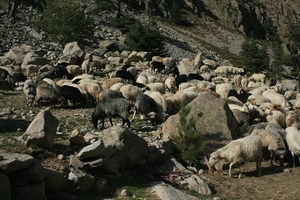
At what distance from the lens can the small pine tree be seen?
12125mm

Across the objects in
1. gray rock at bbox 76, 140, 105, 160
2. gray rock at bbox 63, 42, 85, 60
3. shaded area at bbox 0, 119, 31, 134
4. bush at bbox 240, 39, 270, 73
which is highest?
bush at bbox 240, 39, 270, 73

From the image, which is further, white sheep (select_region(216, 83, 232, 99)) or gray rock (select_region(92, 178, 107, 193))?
white sheep (select_region(216, 83, 232, 99))

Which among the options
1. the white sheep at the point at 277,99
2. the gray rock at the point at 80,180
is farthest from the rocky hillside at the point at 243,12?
the gray rock at the point at 80,180

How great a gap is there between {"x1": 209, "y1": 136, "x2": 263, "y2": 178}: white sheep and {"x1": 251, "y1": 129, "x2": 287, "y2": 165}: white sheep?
172 centimetres

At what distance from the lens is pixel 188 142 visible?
12352mm

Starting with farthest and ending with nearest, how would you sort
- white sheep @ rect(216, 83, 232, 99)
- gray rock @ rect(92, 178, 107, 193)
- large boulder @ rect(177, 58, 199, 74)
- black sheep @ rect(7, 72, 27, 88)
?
1. large boulder @ rect(177, 58, 199, 74)
2. white sheep @ rect(216, 83, 232, 99)
3. black sheep @ rect(7, 72, 27, 88)
4. gray rock @ rect(92, 178, 107, 193)

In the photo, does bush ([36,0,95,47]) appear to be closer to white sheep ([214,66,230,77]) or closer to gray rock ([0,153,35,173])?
white sheep ([214,66,230,77])

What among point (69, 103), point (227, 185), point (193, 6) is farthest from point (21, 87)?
point (193, 6)

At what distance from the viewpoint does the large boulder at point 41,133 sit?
31.1 feet

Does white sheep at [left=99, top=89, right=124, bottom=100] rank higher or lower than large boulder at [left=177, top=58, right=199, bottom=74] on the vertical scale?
lower

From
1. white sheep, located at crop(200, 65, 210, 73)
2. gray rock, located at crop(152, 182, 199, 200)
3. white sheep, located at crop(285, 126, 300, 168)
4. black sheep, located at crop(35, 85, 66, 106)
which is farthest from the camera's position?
white sheep, located at crop(200, 65, 210, 73)

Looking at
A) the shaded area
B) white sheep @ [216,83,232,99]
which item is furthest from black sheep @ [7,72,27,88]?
white sheep @ [216,83,232,99]

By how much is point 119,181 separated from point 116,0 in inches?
2436

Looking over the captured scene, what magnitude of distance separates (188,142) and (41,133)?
488 centimetres
